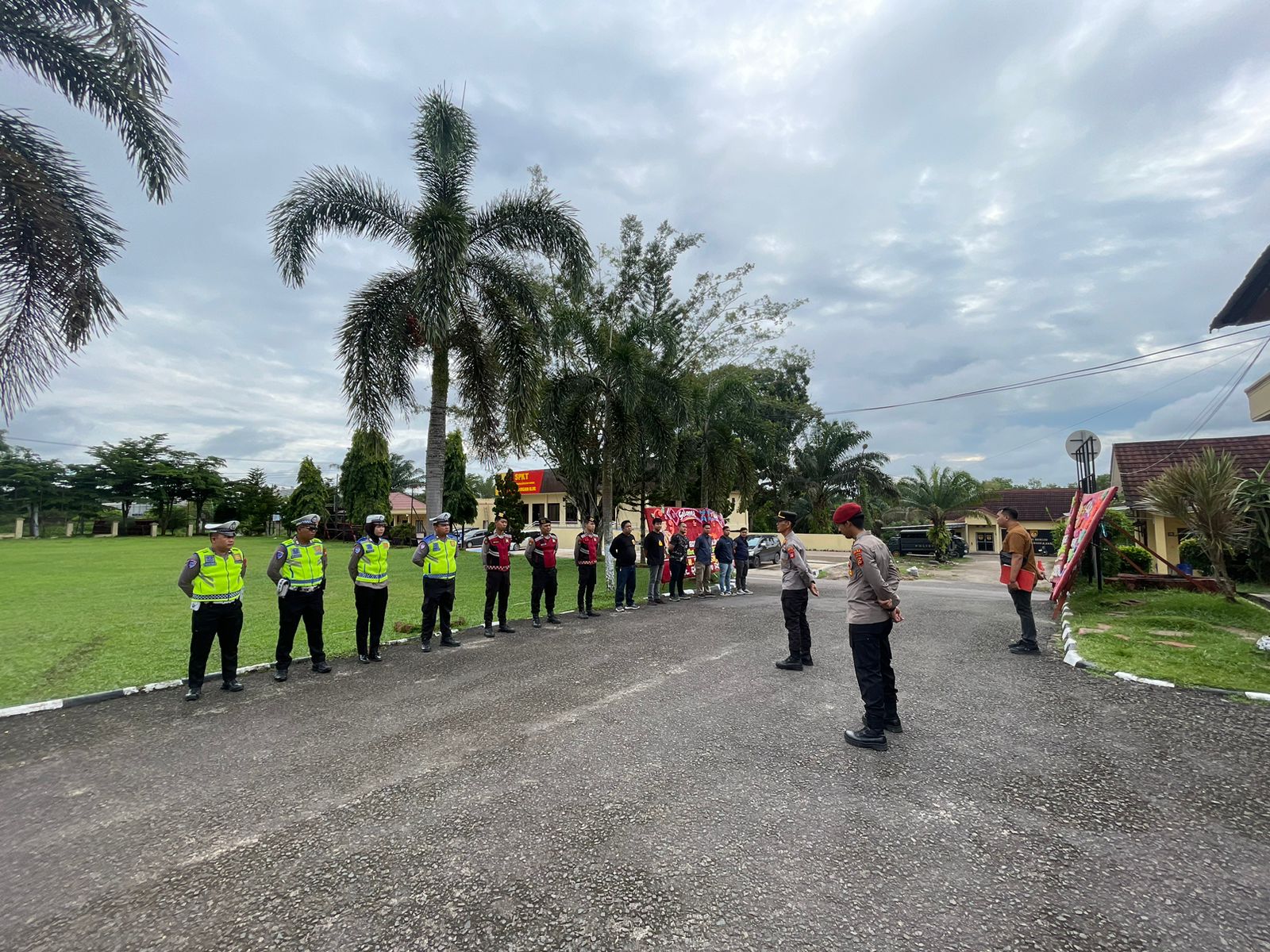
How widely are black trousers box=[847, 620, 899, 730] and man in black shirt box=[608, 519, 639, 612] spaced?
688 centimetres

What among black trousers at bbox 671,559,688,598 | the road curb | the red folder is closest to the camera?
the road curb

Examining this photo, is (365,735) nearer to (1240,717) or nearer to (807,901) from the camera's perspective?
(807,901)

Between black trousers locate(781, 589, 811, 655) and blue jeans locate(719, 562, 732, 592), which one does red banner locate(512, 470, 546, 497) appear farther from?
black trousers locate(781, 589, 811, 655)

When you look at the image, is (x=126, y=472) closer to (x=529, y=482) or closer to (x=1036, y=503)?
(x=529, y=482)

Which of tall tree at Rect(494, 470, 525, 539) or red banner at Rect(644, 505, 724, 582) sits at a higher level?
tall tree at Rect(494, 470, 525, 539)

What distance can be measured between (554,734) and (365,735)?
1466mm

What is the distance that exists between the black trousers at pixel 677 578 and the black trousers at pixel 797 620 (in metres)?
6.82

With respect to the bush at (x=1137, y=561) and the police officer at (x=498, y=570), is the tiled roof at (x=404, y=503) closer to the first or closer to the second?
the police officer at (x=498, y=570)

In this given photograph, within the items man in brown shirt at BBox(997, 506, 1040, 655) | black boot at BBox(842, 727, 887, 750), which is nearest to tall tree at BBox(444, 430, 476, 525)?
man in brown shirt at BBox(997, 506, 1040, 655)

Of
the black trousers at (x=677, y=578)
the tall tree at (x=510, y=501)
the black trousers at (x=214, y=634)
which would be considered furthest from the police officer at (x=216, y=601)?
the tall tree at (x=510, y=501)

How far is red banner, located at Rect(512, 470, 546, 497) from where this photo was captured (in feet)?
128

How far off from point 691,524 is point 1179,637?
33.5ft

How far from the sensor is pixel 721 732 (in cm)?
461

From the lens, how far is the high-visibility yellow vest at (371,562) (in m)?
7.07
